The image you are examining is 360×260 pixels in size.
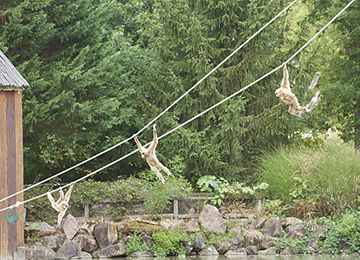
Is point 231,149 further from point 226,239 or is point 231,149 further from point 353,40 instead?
point 353,40

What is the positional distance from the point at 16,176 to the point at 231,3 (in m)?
7.27

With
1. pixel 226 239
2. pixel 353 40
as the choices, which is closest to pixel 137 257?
pixel 226 239

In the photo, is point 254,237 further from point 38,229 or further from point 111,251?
point 38,229

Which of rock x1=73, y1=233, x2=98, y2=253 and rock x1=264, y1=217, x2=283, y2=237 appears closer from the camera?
rock x1=73, y1=233, x2=98, y2=253

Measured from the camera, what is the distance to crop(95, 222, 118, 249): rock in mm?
10367

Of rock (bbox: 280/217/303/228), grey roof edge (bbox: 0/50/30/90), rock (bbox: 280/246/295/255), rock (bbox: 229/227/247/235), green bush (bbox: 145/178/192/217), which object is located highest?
grey roof edge (bbox: 0/50/30/90)

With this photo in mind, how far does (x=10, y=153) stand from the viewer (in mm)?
8312

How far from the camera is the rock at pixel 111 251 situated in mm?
10219

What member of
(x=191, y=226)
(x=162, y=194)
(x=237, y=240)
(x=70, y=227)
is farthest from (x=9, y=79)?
(x=237, y=240)

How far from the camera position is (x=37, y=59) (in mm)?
10523

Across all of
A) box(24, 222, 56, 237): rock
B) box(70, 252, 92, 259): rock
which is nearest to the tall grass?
box(70, 252, 92, 259): rock

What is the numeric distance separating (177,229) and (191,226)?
318 millimetres

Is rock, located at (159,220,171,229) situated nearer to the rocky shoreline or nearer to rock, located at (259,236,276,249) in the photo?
the rocky shoreline

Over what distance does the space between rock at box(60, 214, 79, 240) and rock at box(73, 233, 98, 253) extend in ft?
0.40
